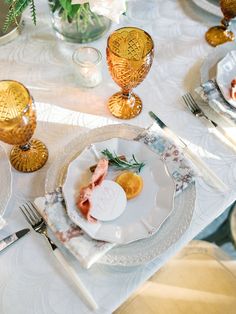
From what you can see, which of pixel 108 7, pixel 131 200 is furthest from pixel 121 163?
pixel 108 7

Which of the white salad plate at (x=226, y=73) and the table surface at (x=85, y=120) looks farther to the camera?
the white salad plate at (x=226, y=73)

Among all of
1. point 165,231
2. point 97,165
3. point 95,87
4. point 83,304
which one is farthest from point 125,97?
point 83,304

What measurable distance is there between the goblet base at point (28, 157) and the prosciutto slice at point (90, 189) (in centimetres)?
14

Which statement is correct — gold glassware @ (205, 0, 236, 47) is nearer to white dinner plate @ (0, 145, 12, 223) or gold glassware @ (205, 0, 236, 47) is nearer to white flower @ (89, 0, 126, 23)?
white flower @ (89, 0, 126, 23)

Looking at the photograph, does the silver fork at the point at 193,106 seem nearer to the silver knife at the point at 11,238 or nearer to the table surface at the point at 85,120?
the table surface at the point at 85,120

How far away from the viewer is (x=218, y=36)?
1.04 meters

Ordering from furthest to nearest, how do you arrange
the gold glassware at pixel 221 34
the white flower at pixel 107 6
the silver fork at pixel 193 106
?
the gold glassware at pixel 221 34 → the silver fork at pixel 193 106 → the white flower at pixel 107 6

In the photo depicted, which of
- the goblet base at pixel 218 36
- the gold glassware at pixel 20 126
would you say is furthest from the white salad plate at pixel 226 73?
the gold glassware at pixel 20 126

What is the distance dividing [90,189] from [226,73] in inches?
16.7

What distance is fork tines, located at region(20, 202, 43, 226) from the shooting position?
761 mm

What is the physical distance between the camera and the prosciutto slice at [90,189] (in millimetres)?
724

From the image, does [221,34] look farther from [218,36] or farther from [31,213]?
[31,213]

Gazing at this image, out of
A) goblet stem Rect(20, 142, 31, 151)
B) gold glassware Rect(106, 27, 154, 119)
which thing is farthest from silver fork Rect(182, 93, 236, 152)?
goblet stem Rect(20, 142, 31, 151)

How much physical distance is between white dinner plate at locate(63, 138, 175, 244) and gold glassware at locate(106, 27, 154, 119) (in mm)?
131
